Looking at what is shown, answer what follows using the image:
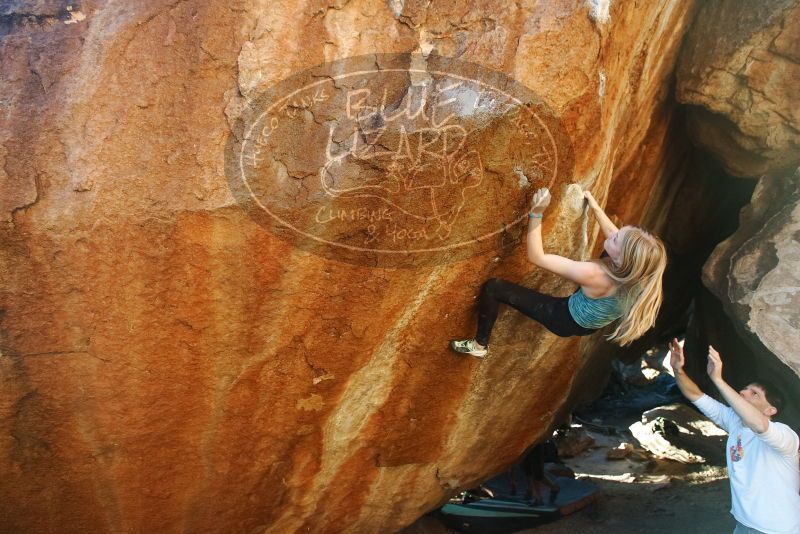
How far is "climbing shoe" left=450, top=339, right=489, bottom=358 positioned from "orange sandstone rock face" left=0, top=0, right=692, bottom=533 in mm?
85

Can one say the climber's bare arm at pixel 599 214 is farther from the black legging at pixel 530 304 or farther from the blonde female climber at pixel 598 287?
the black legging at pixel 530 304

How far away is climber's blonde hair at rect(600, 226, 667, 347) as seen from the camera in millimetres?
2535

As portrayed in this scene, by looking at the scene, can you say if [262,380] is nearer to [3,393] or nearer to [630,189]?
[3,393]

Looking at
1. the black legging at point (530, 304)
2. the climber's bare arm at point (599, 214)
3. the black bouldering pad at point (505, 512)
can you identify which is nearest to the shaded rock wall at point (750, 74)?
the climber's bare arm at point (599, 214)

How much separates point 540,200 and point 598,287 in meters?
0.44

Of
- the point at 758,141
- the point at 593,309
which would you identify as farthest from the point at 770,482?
the point at 758,141

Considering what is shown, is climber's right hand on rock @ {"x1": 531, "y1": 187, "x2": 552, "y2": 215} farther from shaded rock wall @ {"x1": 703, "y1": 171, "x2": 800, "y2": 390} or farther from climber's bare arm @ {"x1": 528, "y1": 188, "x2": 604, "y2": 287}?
shaded rock wall @ {"x1": 703, "y1": 171, "x2": 800, "y2": 390}

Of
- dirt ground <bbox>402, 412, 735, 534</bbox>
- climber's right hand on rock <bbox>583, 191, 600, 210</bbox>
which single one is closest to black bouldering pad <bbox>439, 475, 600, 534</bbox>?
dirt ground <bbox>402, 412, 735, 534</bbox>

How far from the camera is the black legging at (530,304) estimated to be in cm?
283

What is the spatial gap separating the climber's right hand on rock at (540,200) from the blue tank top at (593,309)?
406 millimetres

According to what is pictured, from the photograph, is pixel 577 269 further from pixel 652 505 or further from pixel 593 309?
pixel 652 505

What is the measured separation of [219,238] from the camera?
2412 millimetres

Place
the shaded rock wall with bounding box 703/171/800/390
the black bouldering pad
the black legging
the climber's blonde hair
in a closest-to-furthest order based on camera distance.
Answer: the climber's blonde hair → the black legging → the shaded rock wall with bounding box 703/171/800/390 → the black bouldering pad

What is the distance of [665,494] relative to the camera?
16.1 feet
